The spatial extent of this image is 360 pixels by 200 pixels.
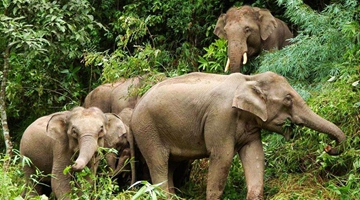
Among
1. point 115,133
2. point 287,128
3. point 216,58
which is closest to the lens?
point 287,128

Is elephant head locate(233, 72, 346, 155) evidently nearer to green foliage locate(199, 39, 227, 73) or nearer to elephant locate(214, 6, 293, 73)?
elephant locate(214, 6, 293, 73)

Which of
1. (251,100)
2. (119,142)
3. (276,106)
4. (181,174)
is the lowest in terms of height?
(181,174)

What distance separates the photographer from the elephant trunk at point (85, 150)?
337 inches

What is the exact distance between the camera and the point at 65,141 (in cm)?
959

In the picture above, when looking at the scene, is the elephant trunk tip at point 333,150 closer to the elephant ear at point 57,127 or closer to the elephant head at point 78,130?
the elephant head at point 78,130

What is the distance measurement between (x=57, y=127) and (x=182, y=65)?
2991 millimetres

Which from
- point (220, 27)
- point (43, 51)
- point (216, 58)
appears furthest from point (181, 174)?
point (220, 27)

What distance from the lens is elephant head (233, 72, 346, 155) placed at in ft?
29.5

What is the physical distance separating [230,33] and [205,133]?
3.27 metres

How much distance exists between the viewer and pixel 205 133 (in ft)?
30.5

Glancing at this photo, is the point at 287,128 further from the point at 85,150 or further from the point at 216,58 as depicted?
the point at 216,58

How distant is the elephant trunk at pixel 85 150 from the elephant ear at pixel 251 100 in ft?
4.52

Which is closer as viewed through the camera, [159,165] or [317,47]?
[159,165]

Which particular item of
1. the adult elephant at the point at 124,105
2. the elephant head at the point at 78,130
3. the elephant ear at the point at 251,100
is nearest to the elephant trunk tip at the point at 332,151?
the elephant ear at the point at 251,100
